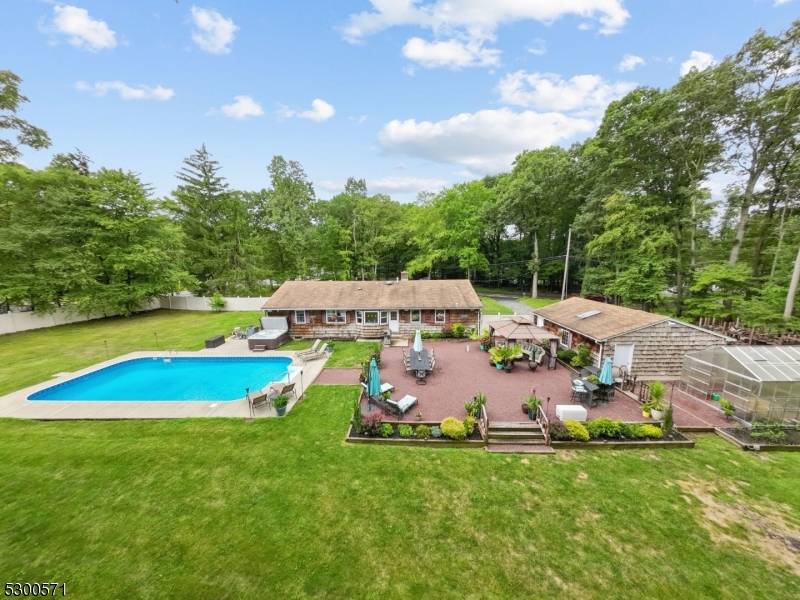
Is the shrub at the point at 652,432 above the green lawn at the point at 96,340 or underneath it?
above

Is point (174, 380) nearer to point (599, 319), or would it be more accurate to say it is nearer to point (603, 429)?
point (603, 429)

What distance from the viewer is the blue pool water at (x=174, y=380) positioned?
1291cm

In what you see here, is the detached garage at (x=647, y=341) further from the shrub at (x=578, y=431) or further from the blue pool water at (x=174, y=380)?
the blue pool water at (x=174, y=380)

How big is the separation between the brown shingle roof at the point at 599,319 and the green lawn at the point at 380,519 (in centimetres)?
526

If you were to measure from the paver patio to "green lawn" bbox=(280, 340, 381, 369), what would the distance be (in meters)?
1.01

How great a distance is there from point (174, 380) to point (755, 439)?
23.2m

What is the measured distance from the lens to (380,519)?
652 centimetres

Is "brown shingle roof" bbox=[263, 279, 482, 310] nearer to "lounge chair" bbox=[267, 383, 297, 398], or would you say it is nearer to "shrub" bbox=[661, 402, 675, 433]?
"lounge chair" bbox=[267, 383, 297, 398]

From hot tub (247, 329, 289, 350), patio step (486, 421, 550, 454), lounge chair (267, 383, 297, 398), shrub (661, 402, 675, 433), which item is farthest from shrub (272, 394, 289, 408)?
shrub (661, 402, 675, 433)

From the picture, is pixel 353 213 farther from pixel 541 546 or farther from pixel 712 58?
pixel 541 546

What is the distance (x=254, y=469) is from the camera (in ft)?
26.3

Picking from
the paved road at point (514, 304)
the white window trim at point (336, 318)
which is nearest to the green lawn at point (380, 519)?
the white window trim at point (336, 318)

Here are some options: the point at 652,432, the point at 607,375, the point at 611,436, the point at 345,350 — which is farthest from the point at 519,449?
the point at 345,350

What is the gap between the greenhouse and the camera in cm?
955
